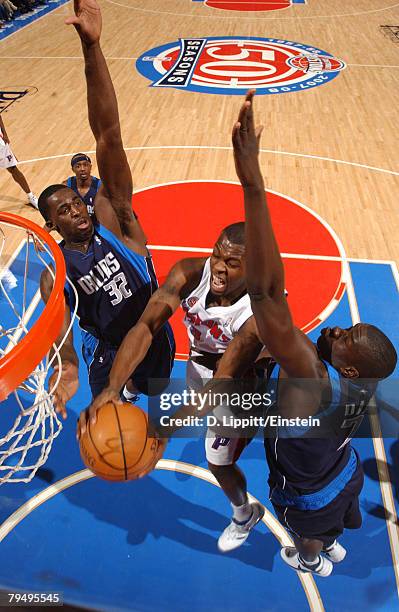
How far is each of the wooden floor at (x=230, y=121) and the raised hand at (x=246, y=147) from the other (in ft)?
15.3

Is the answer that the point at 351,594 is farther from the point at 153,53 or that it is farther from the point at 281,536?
the point at 153,53

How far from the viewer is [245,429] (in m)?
2.91

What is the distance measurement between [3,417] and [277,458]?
258 cm

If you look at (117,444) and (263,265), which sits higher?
(263,265)

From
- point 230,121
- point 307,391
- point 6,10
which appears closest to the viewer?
point 307,391

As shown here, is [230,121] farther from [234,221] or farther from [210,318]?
[210,318]

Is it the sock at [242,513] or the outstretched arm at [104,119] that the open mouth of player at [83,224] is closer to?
the outstretched arm at [104,119]

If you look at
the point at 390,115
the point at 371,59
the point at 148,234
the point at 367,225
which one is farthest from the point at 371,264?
the point at 371,59

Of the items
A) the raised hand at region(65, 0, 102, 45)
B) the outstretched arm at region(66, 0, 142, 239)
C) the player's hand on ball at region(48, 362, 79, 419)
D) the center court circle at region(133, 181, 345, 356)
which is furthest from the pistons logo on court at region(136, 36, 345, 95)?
the player's hand on ball at region(48, 362, 79, 419)

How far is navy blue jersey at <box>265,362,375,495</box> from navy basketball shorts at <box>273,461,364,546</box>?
14cm

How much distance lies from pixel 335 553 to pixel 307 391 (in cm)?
158

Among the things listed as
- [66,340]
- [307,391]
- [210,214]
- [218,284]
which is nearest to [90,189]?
[210,214]

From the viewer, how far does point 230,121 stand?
9250 millimetres

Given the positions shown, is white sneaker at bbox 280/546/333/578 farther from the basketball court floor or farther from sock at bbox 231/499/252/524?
sock at bbox 231/499/252/524
